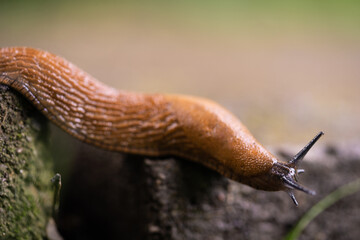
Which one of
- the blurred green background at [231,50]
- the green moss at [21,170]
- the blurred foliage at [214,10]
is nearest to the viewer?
the green moss at [21,170]

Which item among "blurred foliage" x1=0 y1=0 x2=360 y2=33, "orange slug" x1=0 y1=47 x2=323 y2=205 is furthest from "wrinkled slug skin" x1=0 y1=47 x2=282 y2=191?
"blurred foliage" x1=0 y1=0 x2=360 y2=33

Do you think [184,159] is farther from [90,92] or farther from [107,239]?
[107,239]

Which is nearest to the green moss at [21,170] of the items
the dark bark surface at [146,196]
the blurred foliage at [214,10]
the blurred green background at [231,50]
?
the dark bark surface at [146,196]

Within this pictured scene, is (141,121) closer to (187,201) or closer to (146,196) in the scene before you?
(146,196)

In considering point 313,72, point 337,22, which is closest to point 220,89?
point 313,72

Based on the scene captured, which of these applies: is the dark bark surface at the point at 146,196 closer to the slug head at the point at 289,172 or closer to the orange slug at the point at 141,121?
the orange slug at the point at 141,121

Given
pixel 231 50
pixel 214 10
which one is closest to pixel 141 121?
pixel 231 50
